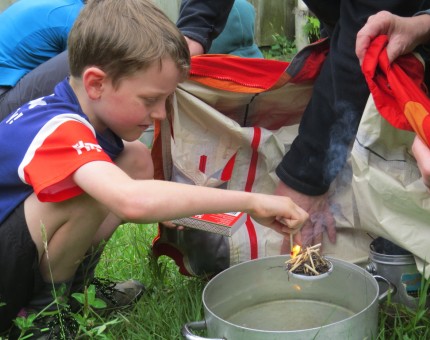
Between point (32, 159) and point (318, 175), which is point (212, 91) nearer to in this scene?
point (318, 175)

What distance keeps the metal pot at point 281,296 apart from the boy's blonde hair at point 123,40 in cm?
52

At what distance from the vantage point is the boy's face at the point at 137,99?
159 cm

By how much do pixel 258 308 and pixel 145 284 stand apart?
0.48 meters

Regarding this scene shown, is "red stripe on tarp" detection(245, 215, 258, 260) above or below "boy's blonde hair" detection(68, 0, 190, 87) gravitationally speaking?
below

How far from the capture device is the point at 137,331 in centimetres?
171

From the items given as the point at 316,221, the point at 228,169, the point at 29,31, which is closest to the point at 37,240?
the point at 228,169

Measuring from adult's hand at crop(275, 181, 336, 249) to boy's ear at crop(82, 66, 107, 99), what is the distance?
574mm

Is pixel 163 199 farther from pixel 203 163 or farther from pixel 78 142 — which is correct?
pixel 203 163

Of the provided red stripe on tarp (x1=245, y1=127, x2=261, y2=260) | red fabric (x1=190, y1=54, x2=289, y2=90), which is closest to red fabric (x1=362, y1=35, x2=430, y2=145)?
red fabric (x1=190, y1=54, x2=289, y2=90)

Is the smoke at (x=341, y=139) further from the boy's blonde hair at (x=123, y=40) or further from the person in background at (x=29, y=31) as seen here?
the person in background at (x=29, y=31)

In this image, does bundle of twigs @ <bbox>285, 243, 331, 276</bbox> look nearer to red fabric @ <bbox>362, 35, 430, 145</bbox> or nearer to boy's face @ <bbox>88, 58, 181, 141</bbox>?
red fabric @ <bbox>362, 35, 430, 145</bbox>

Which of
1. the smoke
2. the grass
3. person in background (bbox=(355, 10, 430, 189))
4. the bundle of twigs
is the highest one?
person in background (bbox=(355, 10, 430, 189))

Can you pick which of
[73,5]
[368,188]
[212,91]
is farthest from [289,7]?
[368,188]

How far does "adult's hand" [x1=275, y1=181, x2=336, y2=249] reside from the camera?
1853mm
